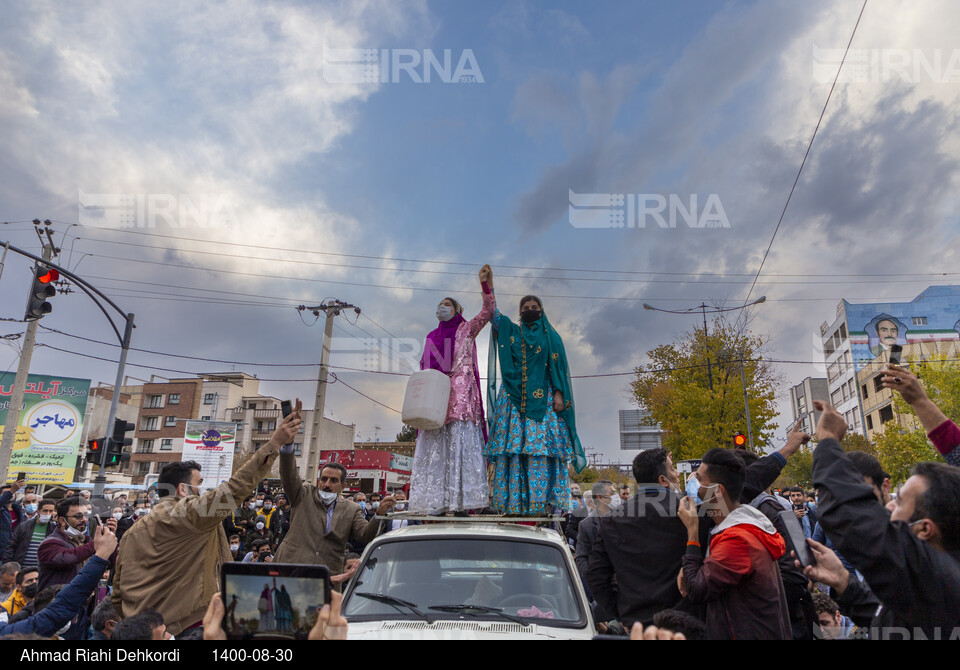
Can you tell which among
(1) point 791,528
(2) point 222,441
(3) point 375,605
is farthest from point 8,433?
(1) point 791,528

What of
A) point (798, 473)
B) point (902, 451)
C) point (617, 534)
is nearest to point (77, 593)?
point (617, 534)

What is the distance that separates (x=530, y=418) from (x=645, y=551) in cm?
191

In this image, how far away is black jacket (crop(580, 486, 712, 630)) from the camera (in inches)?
150

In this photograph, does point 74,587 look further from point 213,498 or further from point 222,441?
point 222,441

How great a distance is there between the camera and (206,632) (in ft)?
7.06

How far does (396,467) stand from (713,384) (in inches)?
1009

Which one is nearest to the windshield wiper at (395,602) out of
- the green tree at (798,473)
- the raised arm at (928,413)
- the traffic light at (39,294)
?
the raised arm at (928,413)

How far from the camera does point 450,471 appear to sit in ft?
18.6

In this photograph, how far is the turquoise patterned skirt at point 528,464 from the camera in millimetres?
5414

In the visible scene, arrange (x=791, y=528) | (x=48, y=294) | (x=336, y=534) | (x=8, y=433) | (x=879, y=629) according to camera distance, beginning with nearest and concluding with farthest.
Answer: (x=879, y=629)
(x=791, y=528)
(x=336, y=534)
(x=48, y=294)
(x=8, y=433)

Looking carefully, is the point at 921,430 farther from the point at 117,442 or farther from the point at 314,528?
the point at 117,442

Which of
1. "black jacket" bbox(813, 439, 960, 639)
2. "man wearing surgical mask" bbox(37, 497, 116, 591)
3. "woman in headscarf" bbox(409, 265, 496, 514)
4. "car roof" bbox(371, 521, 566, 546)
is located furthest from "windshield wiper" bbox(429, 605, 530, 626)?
"man wearing surgical mask" bbox(37, 497, 116, 591)

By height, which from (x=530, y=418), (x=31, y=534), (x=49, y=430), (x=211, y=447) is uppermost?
(x=49, y=430)

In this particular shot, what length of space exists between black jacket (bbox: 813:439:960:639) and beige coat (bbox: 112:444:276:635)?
125 inches
